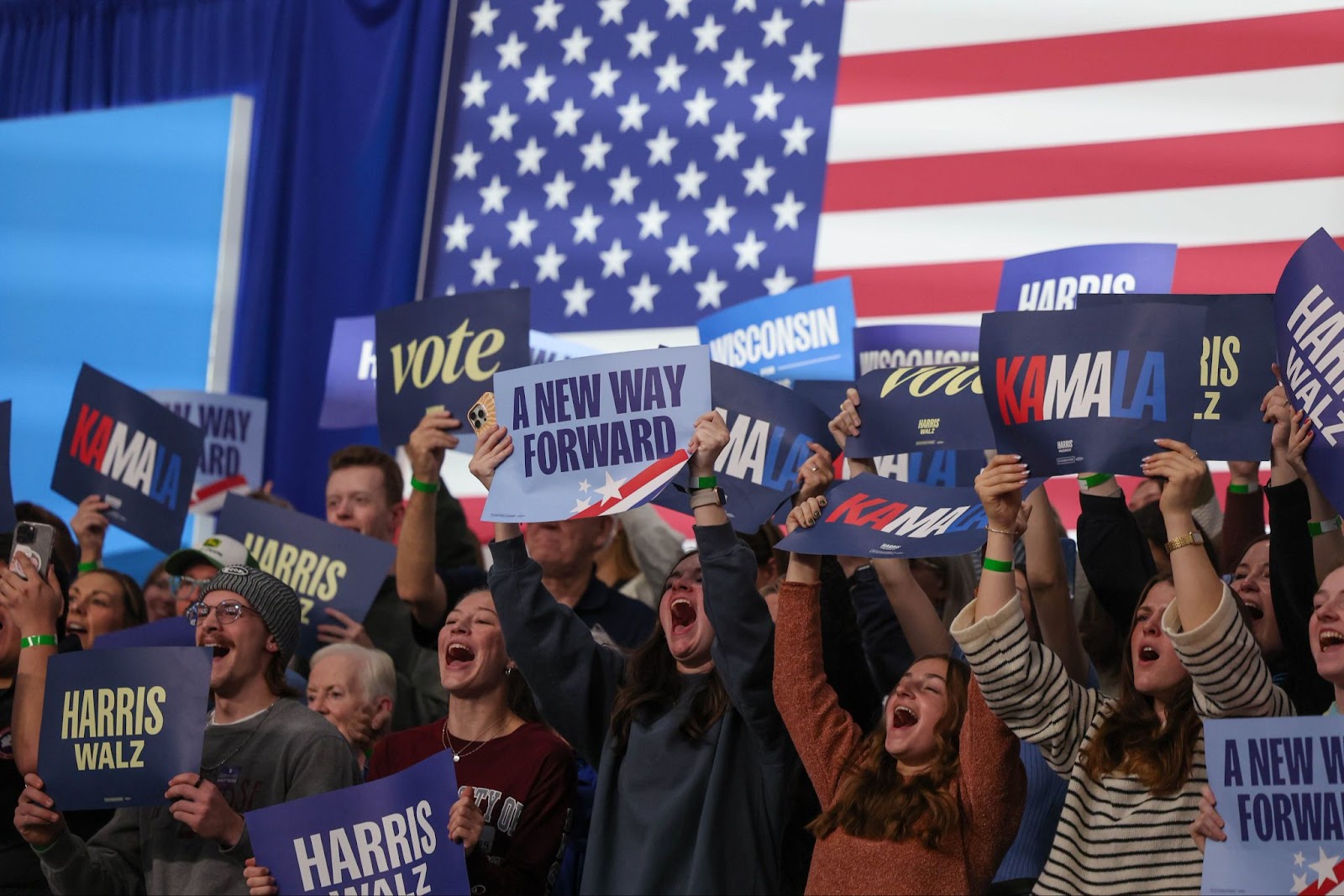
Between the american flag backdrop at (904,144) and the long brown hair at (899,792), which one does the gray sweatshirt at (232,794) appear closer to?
the long brown hair at (899,792)

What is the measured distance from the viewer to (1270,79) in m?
5.82

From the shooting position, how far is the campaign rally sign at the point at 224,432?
593 centimetres

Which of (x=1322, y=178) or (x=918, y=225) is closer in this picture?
(x=1322, y=178)

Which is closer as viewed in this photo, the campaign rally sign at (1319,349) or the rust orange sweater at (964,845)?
the campaign rally sign at (1319,349)

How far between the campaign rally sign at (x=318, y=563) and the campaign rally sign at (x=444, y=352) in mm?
282

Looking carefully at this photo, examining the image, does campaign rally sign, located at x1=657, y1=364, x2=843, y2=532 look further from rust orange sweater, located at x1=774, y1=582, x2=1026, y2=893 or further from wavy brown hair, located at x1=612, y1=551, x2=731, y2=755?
rust orange sweater, located at x1=774, y1=582, x2=1026, y2=893

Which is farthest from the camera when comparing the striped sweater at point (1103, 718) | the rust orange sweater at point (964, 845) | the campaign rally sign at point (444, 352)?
the campaign rally sign at point (444, 352)

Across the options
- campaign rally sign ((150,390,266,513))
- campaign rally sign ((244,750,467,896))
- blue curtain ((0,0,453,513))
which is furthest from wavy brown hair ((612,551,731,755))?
blue curtain ((0,0,453,513))

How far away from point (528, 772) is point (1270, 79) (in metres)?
3.83

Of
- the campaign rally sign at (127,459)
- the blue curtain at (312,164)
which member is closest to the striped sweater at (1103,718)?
the campaign rally sign at (127,459)

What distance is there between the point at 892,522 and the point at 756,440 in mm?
553

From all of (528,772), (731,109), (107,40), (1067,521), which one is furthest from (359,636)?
(107,40)

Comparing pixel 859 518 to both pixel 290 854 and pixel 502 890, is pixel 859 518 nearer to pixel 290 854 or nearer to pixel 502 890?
pixel 502 890

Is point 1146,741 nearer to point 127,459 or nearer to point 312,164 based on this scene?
point 127,459
